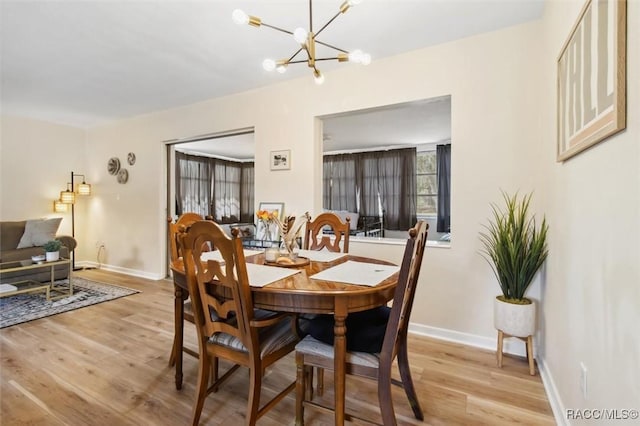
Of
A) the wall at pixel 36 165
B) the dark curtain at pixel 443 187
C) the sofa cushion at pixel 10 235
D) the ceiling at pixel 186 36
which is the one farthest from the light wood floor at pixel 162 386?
the dark curtain at pixel 443 187

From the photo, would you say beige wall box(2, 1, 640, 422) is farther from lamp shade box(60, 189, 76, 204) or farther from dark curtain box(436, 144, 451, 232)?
dark curtain box(436, 144, 451, 232)

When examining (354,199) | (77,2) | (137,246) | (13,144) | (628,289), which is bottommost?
(137,246)

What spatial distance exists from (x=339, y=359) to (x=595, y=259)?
3.60 ft

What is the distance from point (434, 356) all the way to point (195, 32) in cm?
309

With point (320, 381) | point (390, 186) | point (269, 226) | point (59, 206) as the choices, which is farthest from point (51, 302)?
point (390, 186)

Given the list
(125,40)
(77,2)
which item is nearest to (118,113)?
(125,40)

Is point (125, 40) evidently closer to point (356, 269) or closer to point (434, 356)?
point (356, 269)

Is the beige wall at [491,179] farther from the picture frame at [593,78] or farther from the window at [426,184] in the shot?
the window at [426,184]

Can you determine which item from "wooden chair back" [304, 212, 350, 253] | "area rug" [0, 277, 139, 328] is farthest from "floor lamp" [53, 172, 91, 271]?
"wooden chair back" [304, 212, 350, 253]

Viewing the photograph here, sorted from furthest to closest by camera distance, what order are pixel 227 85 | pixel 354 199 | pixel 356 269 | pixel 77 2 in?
pixel 354 199
pixel 227 85
pixel 77 2
pixel 356 269

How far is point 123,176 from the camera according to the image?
5031mm

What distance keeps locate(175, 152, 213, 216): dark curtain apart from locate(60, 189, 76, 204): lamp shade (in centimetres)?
178

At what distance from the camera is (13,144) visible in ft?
15.7

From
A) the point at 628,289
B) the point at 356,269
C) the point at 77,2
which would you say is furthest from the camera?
the point at 77,2
